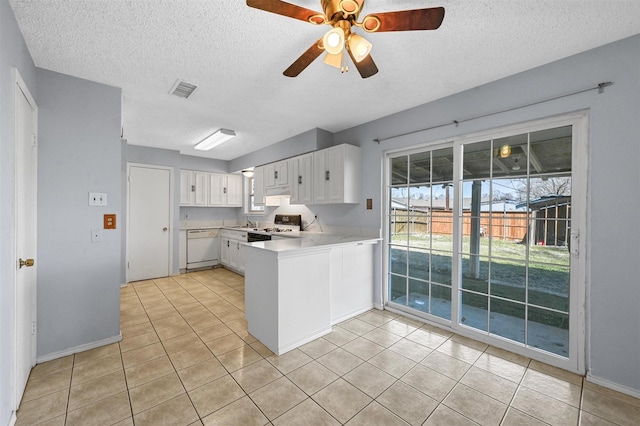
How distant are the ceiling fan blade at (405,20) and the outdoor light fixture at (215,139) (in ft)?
10.5

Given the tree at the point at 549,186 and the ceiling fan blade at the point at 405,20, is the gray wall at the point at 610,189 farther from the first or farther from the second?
the ceiling fan blade at the point at 405,20

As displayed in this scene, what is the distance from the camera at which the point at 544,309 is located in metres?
2.35

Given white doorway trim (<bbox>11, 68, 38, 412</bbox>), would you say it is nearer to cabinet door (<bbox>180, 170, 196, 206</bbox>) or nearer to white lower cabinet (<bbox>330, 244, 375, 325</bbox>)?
white lower cabinet (<bbox>330, 244, 375, 325</bbox>)

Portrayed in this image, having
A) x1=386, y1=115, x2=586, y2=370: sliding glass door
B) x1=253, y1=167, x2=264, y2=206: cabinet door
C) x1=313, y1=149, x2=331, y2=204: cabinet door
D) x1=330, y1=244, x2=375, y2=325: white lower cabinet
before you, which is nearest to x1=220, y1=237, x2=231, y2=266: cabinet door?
x1=253, y1=167, x2=264, y2=206: cabinet door

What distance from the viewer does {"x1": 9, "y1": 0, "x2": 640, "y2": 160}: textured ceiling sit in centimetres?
168

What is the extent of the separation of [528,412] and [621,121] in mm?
2218

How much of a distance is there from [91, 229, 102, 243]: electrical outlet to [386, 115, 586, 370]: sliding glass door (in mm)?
3393

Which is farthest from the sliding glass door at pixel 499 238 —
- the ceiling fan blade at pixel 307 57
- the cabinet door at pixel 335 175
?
the ceiling fan blade at pixel 307 57

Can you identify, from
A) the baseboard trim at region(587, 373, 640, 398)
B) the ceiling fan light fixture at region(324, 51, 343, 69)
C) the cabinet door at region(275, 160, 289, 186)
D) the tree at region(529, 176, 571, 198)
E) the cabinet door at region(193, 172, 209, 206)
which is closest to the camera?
the ceiling fan light fixture at region(324, 51, 343, 69)

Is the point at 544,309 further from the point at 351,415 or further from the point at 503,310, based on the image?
the point at 351,415

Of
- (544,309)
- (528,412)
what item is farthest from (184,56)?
(544,309)

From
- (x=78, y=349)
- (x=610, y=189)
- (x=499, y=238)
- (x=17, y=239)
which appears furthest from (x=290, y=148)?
(x=610, y=189)

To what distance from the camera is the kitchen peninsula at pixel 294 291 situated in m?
2.43

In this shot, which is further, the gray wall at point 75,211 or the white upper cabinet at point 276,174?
the white upper cabinet at point 276,174
